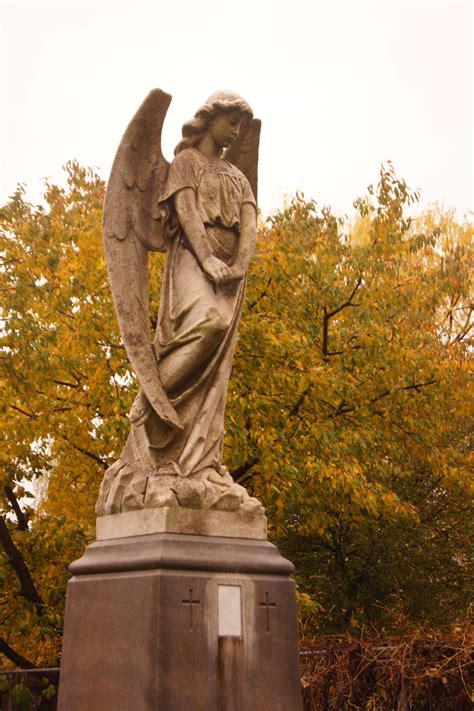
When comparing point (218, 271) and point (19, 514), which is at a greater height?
point (19, 514)

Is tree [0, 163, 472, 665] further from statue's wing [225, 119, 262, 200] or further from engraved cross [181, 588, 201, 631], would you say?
engraved cross [181, 588, 201, 631]

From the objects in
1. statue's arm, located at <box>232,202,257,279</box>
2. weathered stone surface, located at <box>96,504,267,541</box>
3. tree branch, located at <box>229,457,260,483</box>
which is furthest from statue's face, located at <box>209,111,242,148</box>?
tree branch, located at <box>229,457,260,483</box>

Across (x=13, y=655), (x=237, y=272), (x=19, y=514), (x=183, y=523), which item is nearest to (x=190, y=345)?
(x=237, y=272)

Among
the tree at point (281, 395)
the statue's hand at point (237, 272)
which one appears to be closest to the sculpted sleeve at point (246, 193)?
the statue's hand at point (237, 272)

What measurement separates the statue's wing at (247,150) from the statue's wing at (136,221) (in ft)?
2.22

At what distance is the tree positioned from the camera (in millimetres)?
11125

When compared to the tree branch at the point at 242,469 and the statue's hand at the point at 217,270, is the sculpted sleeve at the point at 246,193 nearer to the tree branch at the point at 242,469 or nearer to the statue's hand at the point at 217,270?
the statue's hand at the point at 217,270

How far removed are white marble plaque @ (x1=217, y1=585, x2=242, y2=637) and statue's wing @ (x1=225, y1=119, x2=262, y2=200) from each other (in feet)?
10.3

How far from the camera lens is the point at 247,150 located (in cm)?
668

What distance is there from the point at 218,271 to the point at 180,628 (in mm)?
2252

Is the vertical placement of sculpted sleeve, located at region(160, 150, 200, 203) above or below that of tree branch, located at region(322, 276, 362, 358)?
below

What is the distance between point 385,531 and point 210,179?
440 inches

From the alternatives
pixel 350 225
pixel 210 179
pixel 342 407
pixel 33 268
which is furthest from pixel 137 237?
pixel 350 225

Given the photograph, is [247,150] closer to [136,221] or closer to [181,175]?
[181,175]
